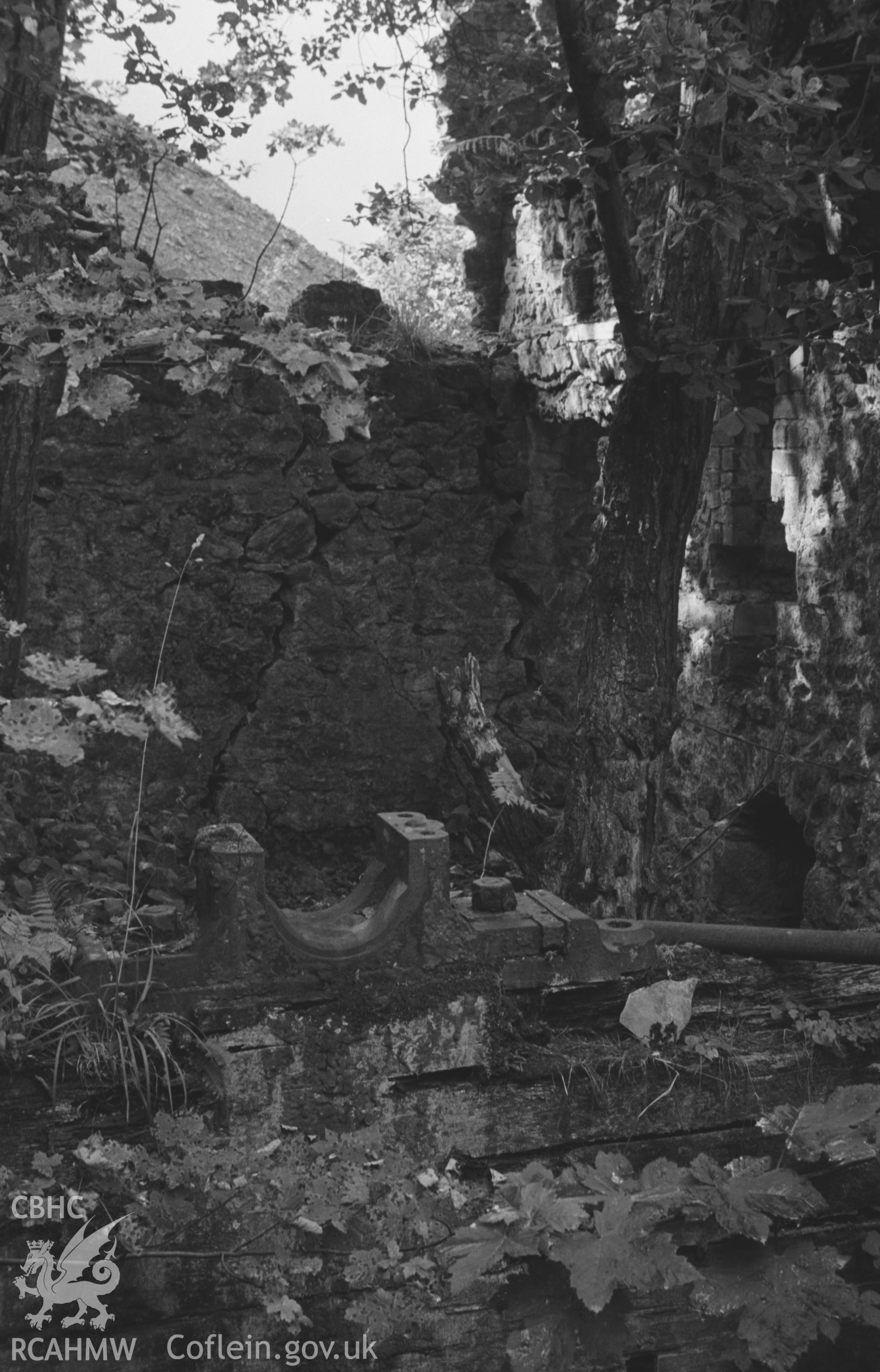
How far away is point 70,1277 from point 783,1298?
114 cm

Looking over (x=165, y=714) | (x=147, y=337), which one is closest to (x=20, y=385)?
(x=147, y=337)

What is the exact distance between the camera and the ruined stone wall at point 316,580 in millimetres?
5605

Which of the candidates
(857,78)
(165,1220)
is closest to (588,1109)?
(165,1220)

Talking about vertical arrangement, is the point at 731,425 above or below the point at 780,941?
above

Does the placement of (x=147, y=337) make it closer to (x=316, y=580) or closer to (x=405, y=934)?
(x=405, y=934)

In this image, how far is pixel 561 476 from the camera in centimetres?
638

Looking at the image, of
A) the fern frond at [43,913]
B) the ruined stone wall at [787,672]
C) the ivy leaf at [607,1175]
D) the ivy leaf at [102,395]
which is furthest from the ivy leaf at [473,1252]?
the ruined stone wall at [787,672]

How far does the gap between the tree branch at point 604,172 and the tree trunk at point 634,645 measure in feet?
0.66

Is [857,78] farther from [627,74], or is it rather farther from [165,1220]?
[165,1220]

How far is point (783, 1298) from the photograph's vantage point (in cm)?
203

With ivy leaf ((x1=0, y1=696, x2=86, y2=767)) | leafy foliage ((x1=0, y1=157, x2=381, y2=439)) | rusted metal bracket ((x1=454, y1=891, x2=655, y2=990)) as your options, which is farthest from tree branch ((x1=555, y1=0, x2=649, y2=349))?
ivy leaf ((x1=0, y1=696, x2=86, y2=767))

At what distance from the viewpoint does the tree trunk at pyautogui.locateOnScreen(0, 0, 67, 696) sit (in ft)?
11.0

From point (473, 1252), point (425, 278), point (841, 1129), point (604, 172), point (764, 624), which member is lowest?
point (473, 1252)

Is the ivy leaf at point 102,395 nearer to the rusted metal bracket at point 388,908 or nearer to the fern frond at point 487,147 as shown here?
the rusted metal bracket at point 388,908
